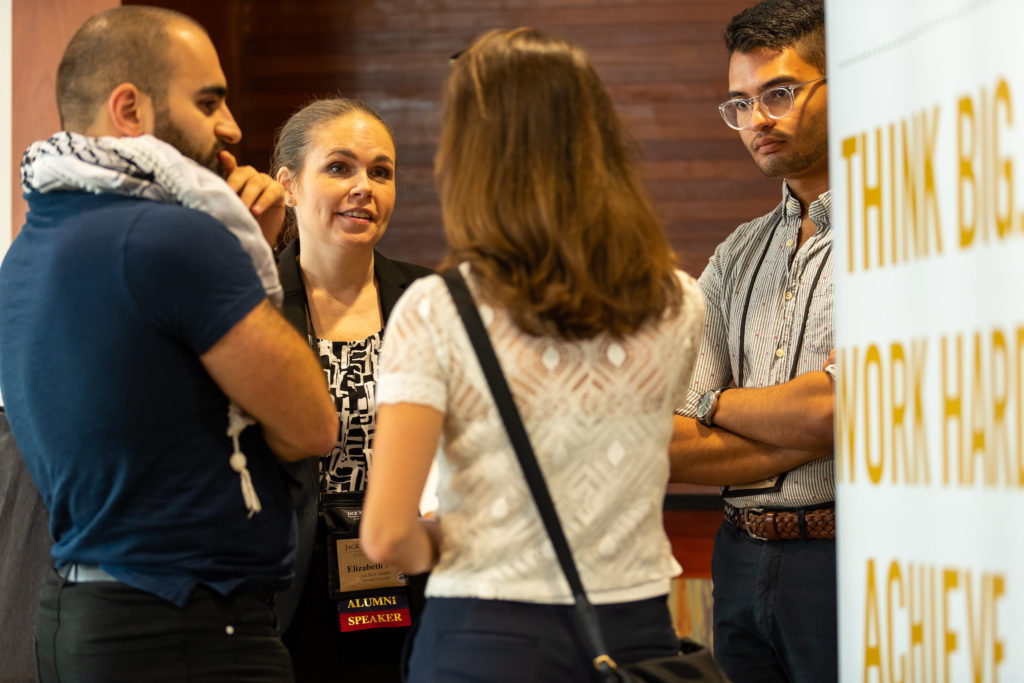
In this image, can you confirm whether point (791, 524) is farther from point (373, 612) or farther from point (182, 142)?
point (182, 142)

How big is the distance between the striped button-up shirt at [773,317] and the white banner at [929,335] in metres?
0.60

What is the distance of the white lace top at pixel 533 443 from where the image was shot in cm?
131

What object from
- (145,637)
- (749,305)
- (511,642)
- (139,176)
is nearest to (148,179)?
(139,176)

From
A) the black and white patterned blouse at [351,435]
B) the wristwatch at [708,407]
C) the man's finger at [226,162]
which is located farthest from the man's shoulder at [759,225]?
the man's finger at [226,162]

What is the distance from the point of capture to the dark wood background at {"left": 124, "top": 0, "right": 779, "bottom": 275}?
13.4 feet

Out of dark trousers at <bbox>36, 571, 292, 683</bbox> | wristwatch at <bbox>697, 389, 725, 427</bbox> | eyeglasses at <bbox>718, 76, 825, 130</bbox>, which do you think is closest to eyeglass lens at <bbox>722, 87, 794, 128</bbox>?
eyeglasses at <bbox>718, 76, 825, 130</bbox>

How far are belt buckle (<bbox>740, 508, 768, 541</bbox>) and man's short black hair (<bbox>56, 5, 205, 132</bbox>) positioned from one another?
4.41 feet

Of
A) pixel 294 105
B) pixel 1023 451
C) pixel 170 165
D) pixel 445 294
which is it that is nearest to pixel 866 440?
pixel 1023 451

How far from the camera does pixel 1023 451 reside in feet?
4.00

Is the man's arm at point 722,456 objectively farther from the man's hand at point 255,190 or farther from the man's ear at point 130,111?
the man's ear at point 130,111

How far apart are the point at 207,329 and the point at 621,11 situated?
2.99 m

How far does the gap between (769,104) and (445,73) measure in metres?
2.07

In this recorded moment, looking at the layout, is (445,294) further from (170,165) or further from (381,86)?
(381,86)

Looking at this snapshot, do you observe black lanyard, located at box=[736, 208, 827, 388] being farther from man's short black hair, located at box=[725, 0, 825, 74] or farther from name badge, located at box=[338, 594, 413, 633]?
name badge, located at box=[338, 594, 413, 633]
